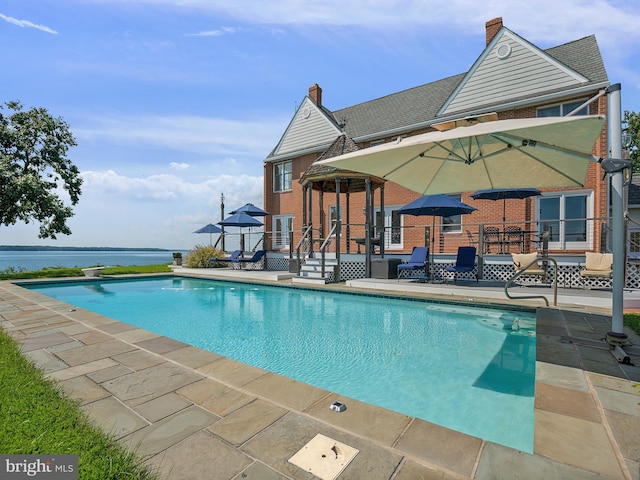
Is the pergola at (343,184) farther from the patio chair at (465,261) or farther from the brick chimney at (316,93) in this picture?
the brick chimney at (316,93)

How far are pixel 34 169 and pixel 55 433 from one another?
65.2 ft

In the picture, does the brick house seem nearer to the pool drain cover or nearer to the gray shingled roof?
the gray shingled roof

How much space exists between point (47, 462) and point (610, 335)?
581 centimetres

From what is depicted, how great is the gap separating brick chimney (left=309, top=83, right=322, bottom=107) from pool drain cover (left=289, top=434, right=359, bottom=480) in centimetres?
2037

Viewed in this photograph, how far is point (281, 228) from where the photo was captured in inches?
797

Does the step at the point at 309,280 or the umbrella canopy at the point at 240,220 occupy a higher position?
the umbrella canopy at the point at 240,220

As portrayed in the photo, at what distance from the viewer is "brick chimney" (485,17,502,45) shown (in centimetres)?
1405

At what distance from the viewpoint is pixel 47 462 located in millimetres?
1933

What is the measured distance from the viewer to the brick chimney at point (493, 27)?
46.1 ft

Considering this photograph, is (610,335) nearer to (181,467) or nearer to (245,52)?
(181,467)

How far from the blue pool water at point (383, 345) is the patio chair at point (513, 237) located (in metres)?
5.57

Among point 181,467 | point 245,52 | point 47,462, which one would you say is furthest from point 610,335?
point 245,52

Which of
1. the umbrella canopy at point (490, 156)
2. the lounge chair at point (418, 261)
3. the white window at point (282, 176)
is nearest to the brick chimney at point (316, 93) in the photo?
the white window at point (282, 176)

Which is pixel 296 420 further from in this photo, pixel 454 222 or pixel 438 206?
pixel 454 222
